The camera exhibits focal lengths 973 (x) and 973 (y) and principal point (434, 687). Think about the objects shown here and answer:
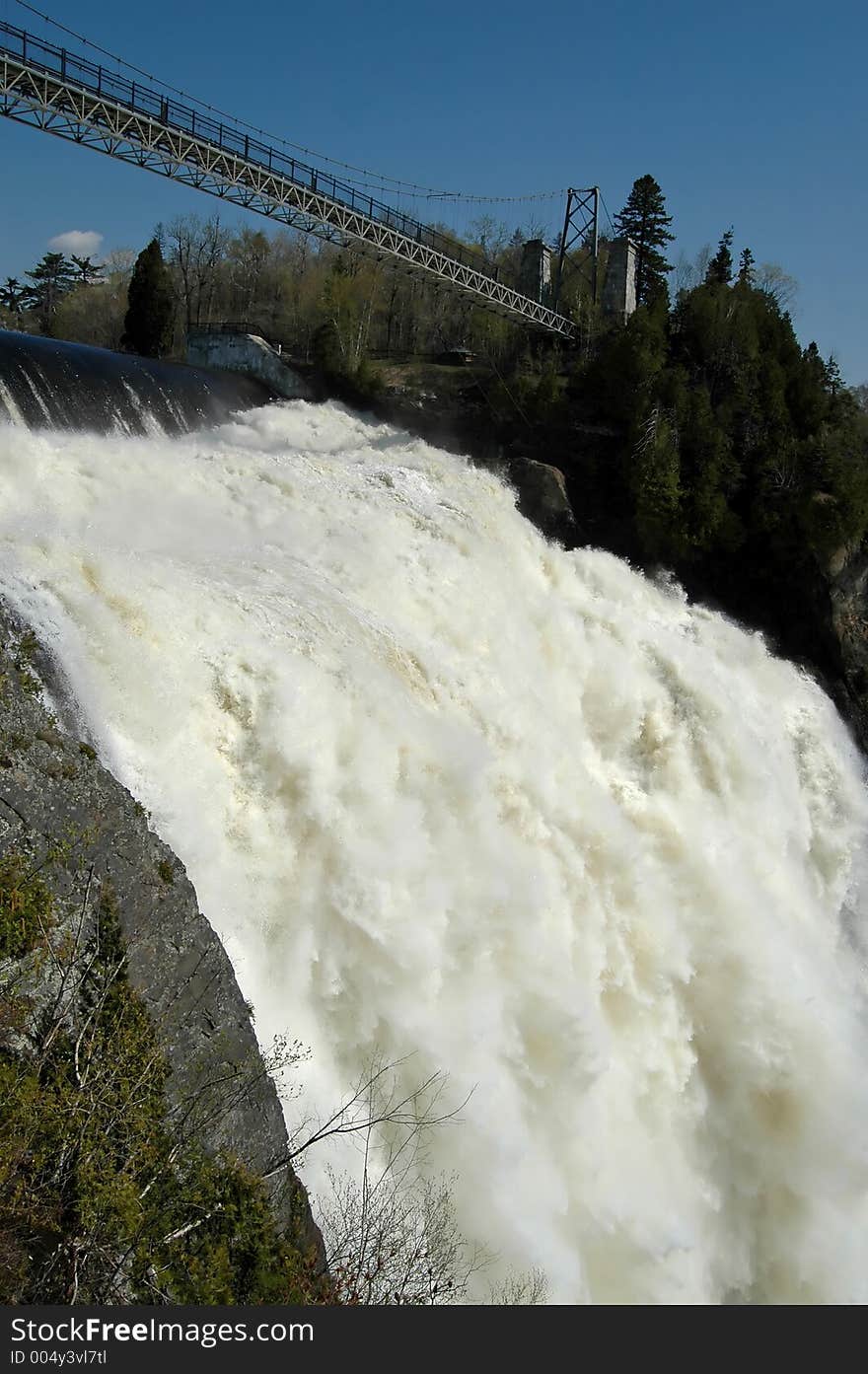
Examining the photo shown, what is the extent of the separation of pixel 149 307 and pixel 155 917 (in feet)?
101

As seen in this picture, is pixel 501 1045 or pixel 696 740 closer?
pixel 501 1045

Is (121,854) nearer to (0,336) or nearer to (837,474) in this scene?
(0,336)

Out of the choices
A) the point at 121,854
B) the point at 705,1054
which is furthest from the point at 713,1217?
the point at 121,854

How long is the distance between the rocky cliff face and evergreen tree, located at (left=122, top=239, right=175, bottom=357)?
93.8 feet

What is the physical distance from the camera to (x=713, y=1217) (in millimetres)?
13000

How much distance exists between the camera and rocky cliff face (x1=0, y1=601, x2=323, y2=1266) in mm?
8484

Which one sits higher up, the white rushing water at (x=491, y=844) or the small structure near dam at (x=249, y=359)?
the small structure near dam at (x=249, y=359)

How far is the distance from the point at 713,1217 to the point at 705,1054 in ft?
7.10

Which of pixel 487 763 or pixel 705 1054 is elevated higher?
pixel 487 763

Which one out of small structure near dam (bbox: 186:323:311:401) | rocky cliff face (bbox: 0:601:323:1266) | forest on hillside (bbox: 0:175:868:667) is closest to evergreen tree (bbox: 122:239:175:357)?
forest on hillside (bbox: 0:175:868:667)

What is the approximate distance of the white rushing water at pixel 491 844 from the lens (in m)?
10.4

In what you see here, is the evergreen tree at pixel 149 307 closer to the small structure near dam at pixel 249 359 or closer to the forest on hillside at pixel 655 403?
the forest on hillside at pixel 655 403

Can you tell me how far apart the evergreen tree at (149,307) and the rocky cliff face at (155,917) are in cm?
2860

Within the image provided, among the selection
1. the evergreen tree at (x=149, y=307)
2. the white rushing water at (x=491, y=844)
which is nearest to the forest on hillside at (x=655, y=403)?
the evergreen tree at (x=149, y=307)
